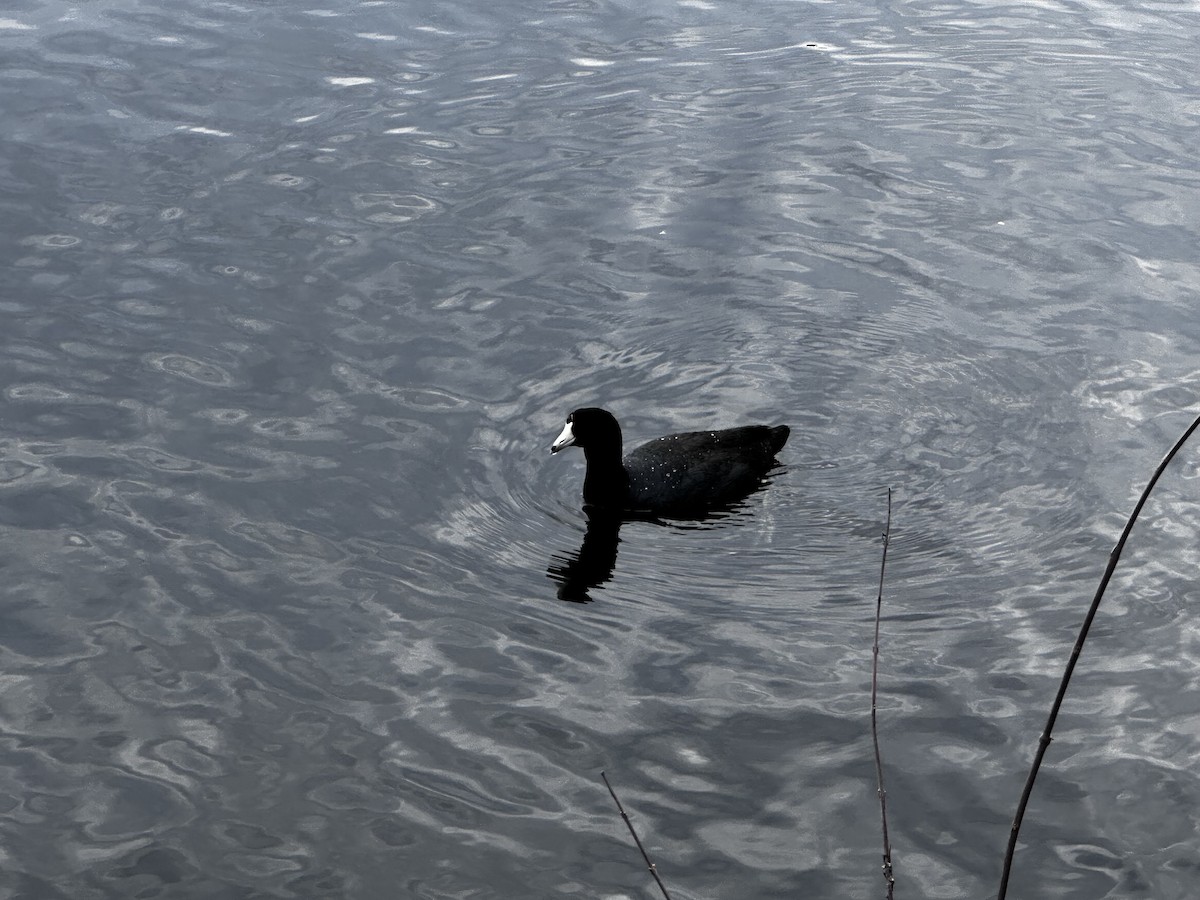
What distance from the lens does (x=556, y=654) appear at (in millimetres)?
8586

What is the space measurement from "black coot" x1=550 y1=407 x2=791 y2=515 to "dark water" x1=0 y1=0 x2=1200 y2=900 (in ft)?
0.89

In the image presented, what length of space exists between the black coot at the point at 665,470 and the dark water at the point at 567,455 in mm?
271

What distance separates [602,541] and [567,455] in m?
1.33

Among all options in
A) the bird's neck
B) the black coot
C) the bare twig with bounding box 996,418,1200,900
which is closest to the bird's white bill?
the black coot

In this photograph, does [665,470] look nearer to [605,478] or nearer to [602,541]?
[605,478]

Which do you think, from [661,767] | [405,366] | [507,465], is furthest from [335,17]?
[661,767]

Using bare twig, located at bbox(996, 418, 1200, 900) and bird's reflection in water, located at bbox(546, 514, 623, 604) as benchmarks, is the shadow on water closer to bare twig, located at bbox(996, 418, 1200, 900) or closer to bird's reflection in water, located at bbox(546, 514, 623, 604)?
bird's reflection in water, located at bbox(546, 514, 623, 604)

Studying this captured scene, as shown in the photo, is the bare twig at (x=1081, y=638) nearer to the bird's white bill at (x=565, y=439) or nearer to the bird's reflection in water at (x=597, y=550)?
the bird's reflection in water at (x=597, y=550)

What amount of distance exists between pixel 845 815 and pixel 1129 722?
5.68 ft

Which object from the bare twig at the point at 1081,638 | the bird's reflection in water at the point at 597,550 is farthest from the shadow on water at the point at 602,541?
the bare twig at the point at 1081,638

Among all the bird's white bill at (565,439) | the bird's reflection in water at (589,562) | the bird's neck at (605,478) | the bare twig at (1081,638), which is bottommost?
the bird's reflection in water at (589,562)

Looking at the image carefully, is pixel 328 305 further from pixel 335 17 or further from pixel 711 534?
pixel 335 17

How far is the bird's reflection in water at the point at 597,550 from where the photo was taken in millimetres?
9344

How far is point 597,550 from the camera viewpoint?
9.82m
